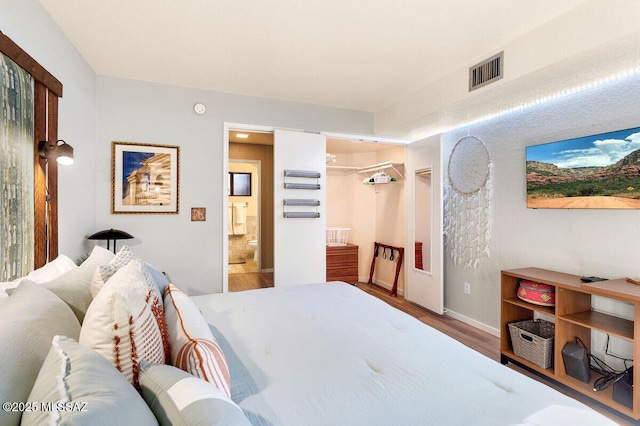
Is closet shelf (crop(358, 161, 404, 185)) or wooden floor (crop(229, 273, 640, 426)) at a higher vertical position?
closet shelf (crop(358, 161, 404, 185))

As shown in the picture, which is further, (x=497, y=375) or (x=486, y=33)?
(x=486, y=33)

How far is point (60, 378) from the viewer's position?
24.0 inches

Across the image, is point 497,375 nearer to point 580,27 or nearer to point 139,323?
point 139,323

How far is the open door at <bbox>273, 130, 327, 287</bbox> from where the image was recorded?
3812 millimetres

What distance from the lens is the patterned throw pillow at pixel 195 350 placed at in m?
Result: 0.97

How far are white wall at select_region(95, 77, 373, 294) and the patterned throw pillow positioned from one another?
233 centimetres

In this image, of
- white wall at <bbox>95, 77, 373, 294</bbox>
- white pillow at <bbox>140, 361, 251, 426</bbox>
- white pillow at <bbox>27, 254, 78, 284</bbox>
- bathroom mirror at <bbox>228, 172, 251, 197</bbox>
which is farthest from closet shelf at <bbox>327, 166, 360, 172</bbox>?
white pillow at <bbox>140, 361, 251, 426</bbox>

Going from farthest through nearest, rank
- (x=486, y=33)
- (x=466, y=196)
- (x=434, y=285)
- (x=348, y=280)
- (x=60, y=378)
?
(x=348, y=280)
(x=434, y=285)
(x=466, y=196)
(x=486, y=33)
(x=60, y=378)

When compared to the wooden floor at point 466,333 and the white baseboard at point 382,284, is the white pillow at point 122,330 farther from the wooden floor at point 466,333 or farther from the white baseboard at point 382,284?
the white baseboard at point 382,284

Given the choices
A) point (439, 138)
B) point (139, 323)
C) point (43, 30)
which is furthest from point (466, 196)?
point (43, 30)

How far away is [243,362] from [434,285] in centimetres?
Result: 300

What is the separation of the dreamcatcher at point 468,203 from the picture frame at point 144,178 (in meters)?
3.11

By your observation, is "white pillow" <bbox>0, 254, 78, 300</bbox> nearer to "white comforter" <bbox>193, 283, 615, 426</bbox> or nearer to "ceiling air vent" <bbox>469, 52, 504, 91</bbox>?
"white comforter" <bbox>193, 283, 615, 426</bbox>

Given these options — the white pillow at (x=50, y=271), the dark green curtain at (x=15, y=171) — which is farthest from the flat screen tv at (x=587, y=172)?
the dark green curtain at (x=15, y=171)
